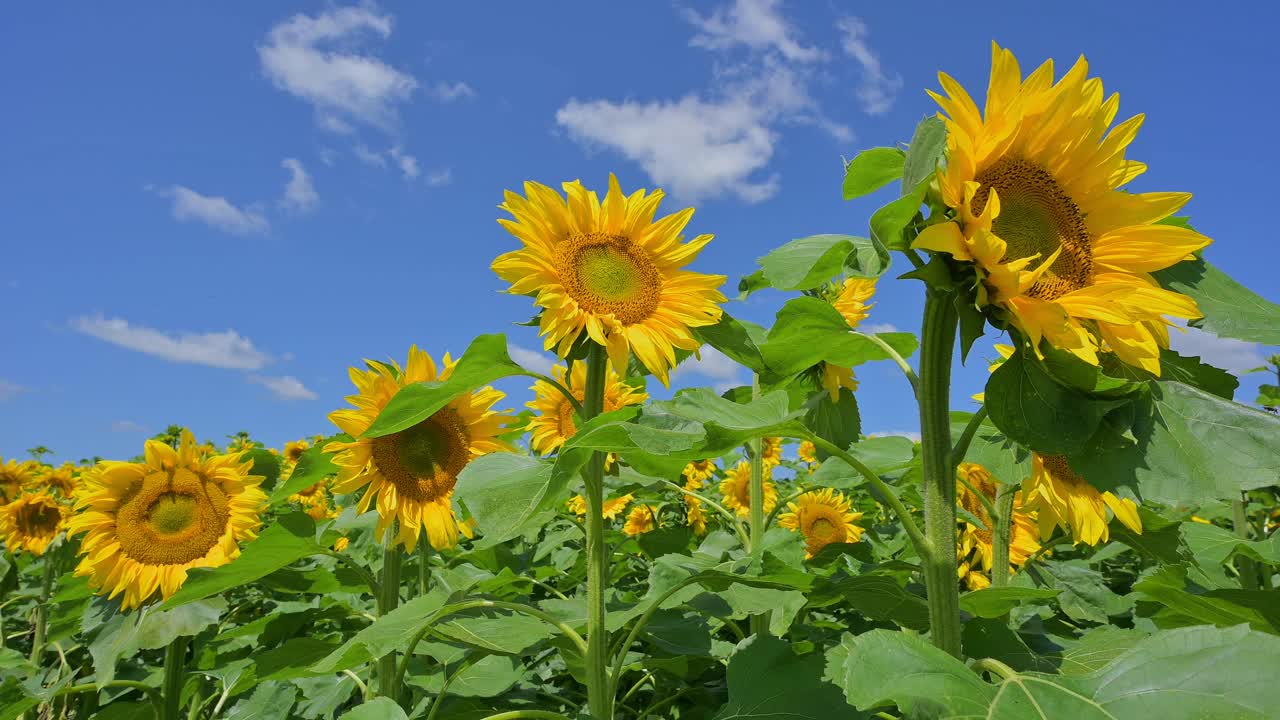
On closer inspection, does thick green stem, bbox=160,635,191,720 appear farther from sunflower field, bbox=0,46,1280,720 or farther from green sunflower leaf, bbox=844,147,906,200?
green sunflower leaf, bbox=844,147,906,200

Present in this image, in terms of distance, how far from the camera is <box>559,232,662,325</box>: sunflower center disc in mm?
2170

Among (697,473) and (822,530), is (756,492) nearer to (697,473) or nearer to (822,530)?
(822,530)

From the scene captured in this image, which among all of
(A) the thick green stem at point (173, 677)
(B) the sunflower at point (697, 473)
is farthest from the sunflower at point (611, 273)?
(B) the sunflower at point (697, 473)

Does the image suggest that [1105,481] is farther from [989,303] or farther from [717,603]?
[717,603]

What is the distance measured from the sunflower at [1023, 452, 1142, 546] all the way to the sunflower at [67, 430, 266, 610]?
2.90 meters

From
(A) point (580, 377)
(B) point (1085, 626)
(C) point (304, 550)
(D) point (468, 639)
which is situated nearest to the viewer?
(D) point (468, 639)

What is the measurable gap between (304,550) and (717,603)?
4.06 ft

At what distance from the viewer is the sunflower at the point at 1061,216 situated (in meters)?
1.22

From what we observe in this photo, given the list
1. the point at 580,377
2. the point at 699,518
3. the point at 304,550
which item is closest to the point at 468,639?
the point at 304,550

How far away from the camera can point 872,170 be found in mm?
1421

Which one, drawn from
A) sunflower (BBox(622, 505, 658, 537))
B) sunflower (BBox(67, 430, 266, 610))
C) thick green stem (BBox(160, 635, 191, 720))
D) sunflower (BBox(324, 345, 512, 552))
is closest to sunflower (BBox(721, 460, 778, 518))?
sunflower (BBox(622, 505, 658, 537))

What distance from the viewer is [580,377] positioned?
11.9 feet

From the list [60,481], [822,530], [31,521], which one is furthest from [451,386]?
[60,481]

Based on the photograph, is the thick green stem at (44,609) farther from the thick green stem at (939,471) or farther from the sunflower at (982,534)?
the thick green stem at (939,471)
